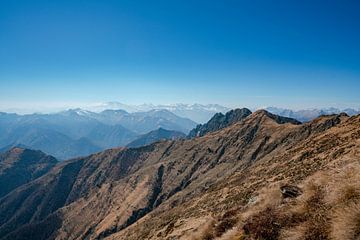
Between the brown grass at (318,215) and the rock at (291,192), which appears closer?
the brown grass at (318,215)

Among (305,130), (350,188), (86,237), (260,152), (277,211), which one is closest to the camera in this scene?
(350,188)

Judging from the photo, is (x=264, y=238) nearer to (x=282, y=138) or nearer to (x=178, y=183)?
(x=282, y=138)

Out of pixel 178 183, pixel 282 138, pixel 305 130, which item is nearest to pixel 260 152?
pixel 282 138

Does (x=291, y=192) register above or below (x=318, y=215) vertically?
below

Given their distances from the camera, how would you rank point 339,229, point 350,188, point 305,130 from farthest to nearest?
point 305,130 → point 350,188 → point 339,229

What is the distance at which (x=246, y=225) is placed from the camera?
69.0 feet

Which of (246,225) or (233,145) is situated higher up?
(246,225)

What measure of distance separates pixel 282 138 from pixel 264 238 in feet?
499

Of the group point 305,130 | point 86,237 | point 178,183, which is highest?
point 305,130

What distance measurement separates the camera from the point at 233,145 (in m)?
199

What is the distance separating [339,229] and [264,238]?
497 cm

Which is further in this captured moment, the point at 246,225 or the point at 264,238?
the point at 246,225

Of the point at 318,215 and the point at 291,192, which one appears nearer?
the point at 318,215

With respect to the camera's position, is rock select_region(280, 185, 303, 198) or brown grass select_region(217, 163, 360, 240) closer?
brown grass select_region(217, 163, 360, 240)
